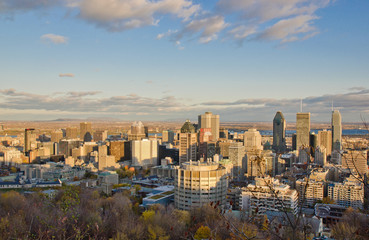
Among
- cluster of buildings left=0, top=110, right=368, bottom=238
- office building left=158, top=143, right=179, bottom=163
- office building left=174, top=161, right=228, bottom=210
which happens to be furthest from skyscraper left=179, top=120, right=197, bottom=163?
office building left=174, top=161, right=228, bottom=210

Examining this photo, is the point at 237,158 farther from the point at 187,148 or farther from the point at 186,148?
the point at 186,148

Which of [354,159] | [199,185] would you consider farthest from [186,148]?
[354,159]

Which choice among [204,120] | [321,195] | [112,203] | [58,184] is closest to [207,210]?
[112,203]

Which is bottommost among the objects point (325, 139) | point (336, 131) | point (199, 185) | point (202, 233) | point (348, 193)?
point (348, 193)

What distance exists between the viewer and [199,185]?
16.6 meters

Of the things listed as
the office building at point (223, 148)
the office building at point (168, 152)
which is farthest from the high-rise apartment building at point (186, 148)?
the office building at point (223, 148)

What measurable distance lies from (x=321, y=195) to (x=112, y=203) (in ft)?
46.0

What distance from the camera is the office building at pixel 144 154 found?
42.1 m

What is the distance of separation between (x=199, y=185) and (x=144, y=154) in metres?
26.9

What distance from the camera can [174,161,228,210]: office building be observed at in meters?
16.5

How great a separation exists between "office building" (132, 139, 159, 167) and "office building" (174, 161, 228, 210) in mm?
24671

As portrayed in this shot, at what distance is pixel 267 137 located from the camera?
6712 cm

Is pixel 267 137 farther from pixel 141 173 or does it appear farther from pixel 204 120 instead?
pixel 141 173

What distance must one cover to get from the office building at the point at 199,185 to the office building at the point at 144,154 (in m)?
24.7
